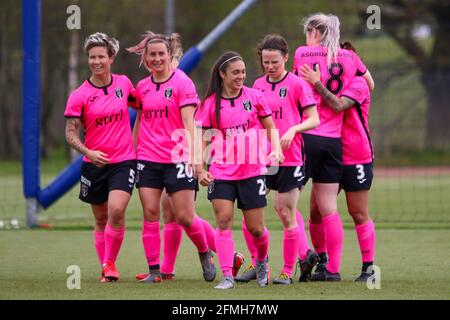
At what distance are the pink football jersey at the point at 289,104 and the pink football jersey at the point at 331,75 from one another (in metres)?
0.24

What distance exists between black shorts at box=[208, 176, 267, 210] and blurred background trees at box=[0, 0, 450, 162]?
14972 mm

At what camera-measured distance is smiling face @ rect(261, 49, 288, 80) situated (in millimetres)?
8258

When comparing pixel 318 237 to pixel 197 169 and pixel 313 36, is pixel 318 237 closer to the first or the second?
pixel 197 169

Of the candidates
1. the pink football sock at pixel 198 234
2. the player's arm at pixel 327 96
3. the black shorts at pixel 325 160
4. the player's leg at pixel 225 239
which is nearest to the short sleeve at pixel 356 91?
the player's arm at pixel 327 96

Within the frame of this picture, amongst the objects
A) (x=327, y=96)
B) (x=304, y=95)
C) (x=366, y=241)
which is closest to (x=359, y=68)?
(x=327, y=96)

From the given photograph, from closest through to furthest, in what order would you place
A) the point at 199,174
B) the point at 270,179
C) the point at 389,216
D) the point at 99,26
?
1. the point at 199,174
2. the point at 270,179
3. the point at 389,216
4. the point at 99,26

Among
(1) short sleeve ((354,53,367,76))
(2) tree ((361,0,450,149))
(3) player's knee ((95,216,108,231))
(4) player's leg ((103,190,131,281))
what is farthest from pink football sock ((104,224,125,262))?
(2) tree ((361,0,450,149))

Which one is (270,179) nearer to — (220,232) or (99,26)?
(220,232)

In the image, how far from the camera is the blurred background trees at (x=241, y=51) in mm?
28016

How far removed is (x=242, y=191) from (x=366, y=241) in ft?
4.26

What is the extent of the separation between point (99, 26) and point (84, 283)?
22.2 metres

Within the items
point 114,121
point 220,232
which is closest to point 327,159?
point 220,232

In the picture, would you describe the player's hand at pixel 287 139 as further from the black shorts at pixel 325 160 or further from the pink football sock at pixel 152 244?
the pink football sock at pixel 152 244

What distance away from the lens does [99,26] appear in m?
29.8
